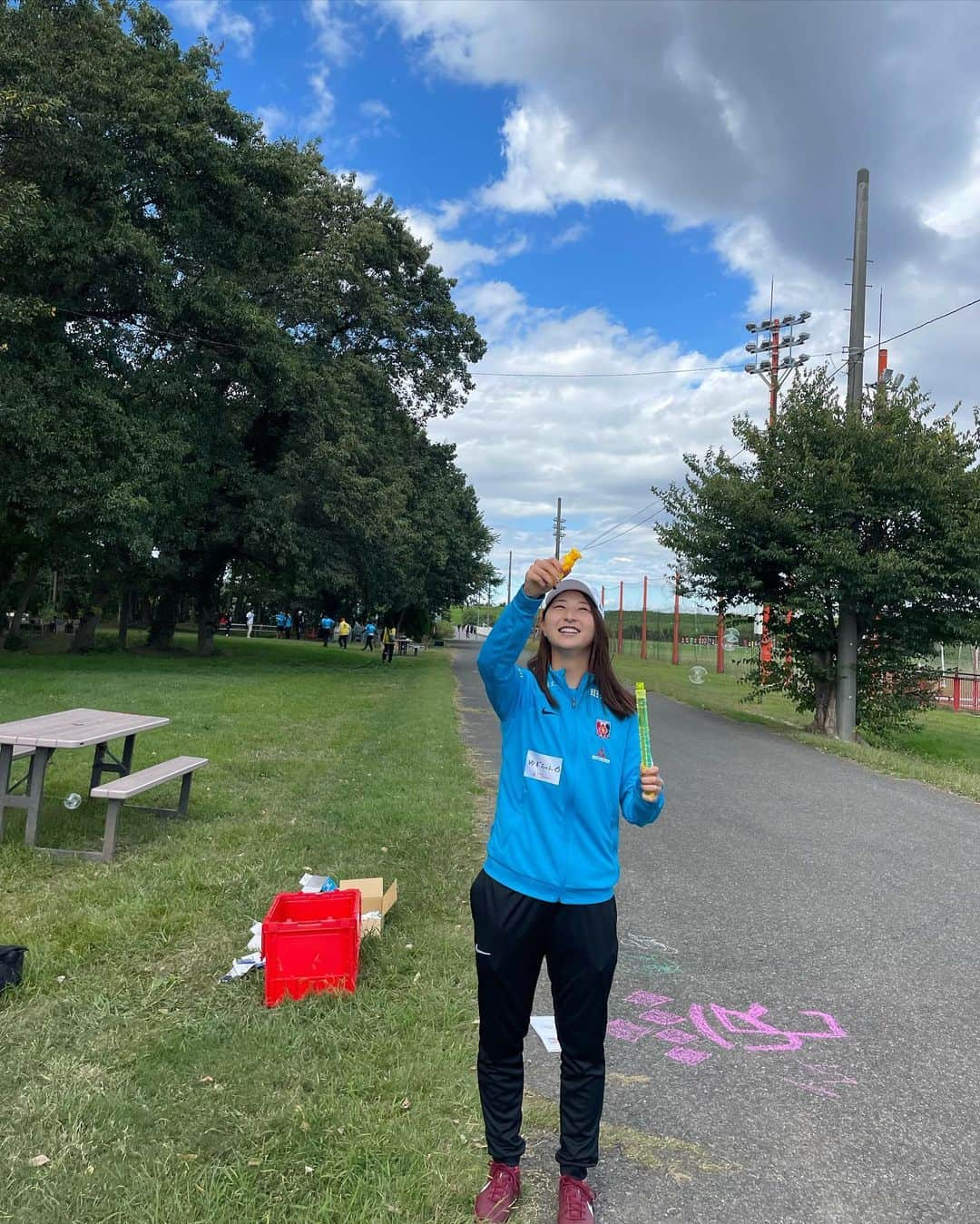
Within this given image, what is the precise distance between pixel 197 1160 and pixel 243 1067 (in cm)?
48

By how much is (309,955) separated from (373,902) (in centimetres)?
80

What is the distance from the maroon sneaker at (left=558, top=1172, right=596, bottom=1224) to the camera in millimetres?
2340

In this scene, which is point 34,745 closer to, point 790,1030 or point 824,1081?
point 790,1030

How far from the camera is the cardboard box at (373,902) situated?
169 inches

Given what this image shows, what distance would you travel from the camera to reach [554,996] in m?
2.50

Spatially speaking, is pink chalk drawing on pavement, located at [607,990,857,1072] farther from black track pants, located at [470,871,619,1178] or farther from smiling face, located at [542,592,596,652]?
A: smiling face, located at [542,592,596,652]

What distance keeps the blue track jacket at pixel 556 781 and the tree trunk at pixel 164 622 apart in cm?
2700

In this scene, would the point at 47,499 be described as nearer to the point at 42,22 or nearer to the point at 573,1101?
the point at 42,22

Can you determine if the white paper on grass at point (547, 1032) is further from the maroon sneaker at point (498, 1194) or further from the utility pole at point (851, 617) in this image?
the utility pole at point (851, 617)

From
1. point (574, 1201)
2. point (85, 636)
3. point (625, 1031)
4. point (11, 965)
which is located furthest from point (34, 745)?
point (85, 636)

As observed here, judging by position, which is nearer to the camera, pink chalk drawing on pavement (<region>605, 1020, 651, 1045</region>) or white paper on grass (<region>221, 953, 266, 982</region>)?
pink chalk drawing on pavement (<region>605, 1020, 651, 1045</region>)

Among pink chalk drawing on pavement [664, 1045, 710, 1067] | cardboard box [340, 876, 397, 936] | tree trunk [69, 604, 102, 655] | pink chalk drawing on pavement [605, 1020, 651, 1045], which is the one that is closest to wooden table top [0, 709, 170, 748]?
cardboard box [340, 876, 397, 936]

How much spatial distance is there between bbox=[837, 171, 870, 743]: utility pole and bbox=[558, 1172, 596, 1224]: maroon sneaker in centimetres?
1231

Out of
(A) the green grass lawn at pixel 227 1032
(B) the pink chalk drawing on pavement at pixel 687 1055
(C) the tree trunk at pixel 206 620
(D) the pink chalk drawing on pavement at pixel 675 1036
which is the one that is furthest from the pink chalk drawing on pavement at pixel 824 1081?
(C) the tree trunk at pixel 206 620
